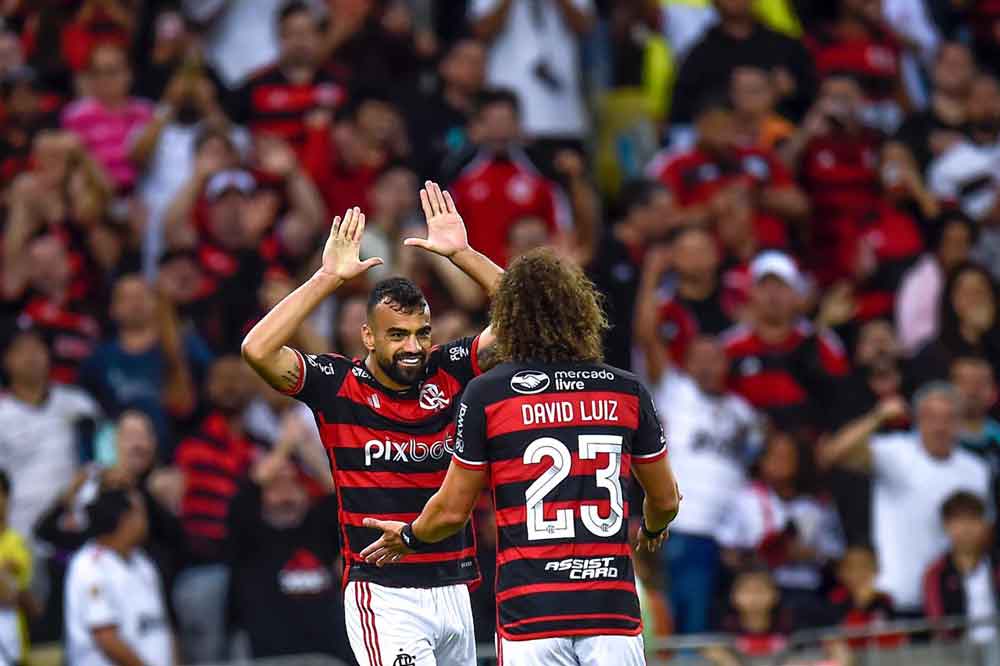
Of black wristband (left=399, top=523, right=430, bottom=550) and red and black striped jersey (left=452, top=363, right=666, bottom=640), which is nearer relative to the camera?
red and black striped jersey (left=452, top=363, right=666, bottom=640)

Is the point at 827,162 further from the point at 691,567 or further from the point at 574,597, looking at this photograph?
the point at 574,597

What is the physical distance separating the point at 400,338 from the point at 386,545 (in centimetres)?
90

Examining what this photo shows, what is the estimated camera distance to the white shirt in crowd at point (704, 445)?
14008 mm

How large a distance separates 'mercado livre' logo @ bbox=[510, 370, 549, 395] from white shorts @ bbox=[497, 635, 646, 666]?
0.95 metres

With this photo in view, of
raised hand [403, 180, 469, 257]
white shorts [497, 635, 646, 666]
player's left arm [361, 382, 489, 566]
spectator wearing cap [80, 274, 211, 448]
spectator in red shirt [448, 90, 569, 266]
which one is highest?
spectator in red shirt [448, 90, 569, 266]

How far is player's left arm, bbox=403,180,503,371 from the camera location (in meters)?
8.73

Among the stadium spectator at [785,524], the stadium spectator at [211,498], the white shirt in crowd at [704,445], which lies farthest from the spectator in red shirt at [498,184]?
the stadium spectator at [785,524]

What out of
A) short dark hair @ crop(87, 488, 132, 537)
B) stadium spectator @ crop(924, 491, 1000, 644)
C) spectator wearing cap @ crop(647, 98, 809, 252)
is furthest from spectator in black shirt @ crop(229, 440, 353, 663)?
spectator wearing cap @ crop(647, 98, 809, 252)

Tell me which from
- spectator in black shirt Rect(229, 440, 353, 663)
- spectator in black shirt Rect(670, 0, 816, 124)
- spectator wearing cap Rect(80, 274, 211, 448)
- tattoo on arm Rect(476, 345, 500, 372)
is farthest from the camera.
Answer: spectator in black shirt Rect(670, 0, 816, 124)

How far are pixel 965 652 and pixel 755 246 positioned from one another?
4.21 meters

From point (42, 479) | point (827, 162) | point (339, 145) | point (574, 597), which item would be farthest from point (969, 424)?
point (574, 597)

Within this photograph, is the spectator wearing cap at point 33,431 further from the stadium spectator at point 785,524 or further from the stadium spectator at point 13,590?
the stadium spectator at point 785,524

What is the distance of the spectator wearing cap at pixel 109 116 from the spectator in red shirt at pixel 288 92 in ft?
2.78

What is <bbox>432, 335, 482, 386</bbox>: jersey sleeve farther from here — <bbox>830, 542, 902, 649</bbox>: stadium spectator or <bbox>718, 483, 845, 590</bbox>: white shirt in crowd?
<bbox>718, 483, 845, 590</bbox>: white shirt in crowd
